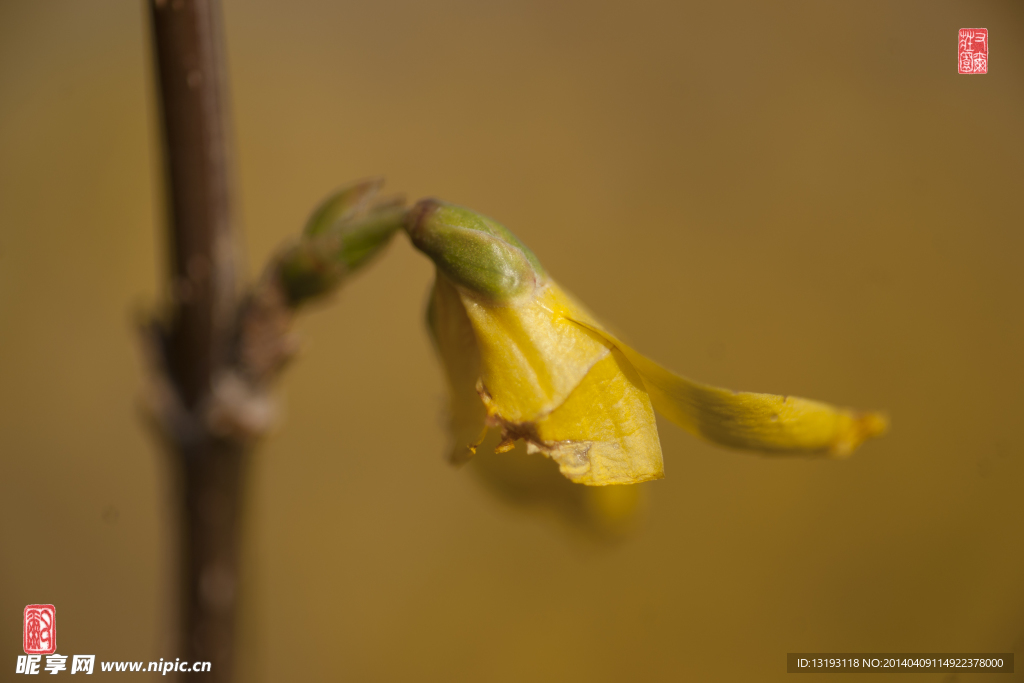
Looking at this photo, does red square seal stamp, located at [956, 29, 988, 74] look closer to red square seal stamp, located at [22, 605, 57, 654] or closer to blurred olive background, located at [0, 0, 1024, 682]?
blurred olive background, located at [0, 0, 1024, 682]

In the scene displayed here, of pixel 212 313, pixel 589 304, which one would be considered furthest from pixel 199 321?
pixel 589 304

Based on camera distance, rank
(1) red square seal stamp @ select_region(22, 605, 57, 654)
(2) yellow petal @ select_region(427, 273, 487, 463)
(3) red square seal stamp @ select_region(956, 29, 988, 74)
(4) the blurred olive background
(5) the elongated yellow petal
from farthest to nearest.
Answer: (4) the blurred olive background, (3) red square seal stamp @ select_region(956, 29, 988, 74), (1) red square seal stamp @ select_region(22, 605, 57, 654), (2) yellow petal @ select_region(427, 273, 487, 463), (5) the elongated yellow petal

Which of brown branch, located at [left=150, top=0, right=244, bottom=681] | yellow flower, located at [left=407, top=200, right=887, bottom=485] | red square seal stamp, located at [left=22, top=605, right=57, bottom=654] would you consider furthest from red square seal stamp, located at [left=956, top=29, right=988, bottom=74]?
red square seal stamp, located at [left=22, top=605, right=57, bottom=654]

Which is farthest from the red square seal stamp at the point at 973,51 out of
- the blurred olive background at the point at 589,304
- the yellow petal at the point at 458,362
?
the yellow petal at the point at 458,362

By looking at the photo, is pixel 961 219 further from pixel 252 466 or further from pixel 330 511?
pixel 330 511

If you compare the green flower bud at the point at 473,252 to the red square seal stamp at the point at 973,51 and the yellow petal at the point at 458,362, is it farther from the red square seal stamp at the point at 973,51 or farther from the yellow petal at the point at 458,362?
the red square seal stamp at the point at 973,51

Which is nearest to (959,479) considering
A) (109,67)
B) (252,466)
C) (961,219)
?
(961,219)

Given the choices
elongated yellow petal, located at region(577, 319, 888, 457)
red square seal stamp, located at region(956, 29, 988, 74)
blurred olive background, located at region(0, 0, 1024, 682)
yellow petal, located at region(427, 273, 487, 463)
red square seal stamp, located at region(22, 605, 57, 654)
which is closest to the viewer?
elongated yellow petal, located at region(577, 319, 888, 457)
